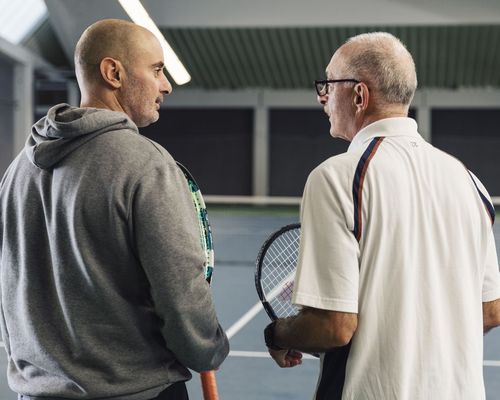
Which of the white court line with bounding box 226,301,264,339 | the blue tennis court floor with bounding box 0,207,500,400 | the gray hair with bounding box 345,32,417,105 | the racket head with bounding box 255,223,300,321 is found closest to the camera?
the gray hair with bounding box 345,32,417,105

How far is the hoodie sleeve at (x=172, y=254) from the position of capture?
5.26 feet

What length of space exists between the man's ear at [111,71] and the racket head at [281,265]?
2.29ft

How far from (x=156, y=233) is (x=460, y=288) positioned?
0.70m

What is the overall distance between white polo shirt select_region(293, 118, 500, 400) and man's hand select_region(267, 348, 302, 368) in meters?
0.18

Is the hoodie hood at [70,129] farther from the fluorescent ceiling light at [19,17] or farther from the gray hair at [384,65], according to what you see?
the fluorescent ceiling light at [19,17]

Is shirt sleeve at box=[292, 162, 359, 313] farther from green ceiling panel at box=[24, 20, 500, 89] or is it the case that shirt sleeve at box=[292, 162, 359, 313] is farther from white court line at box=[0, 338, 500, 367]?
green ceiling panel at box=[24, 20, 500, 89]

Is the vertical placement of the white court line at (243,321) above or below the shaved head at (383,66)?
below

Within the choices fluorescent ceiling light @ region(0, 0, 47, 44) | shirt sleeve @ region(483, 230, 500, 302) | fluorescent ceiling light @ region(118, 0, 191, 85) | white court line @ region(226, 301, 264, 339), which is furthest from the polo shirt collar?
fluorescent ceiling light @ region(0, 0, 47, 44)

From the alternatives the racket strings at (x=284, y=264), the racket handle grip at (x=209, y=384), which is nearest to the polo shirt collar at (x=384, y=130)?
the racket strings at (x=284, y=264)

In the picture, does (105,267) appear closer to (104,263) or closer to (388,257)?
(104,263)

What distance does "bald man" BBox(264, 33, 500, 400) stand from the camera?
161 cm

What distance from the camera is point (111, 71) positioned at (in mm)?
1790

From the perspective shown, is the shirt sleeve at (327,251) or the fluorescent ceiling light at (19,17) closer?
the shirt sleeve at (327,251)

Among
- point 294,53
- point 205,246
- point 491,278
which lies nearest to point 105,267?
point 205,246
